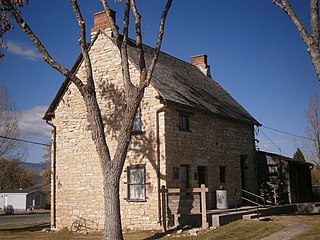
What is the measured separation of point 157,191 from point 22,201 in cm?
4320

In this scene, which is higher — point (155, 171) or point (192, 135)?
point (192, 135)

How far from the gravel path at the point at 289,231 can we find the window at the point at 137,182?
236 inches

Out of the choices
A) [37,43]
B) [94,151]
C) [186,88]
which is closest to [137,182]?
[94,151]

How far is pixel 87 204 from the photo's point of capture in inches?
776

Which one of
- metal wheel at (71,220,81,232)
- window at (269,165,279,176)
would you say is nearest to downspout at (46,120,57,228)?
metal wheel at (71,220,81,232)

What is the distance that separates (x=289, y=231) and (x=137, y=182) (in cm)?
689

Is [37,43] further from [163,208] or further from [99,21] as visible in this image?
[163,208]

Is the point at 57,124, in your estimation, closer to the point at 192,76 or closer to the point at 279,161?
the point at 192,76

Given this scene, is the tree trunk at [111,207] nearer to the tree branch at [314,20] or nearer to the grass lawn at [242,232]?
the grass lawn at [242,232]

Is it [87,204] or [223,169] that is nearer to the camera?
→ [87,204]

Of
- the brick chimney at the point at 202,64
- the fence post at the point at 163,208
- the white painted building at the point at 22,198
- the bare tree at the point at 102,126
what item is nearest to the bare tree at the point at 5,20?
the bare tree at the point at 102,126

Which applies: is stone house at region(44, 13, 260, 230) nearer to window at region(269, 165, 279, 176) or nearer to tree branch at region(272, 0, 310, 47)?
window at region(269, 165, 279, 176)

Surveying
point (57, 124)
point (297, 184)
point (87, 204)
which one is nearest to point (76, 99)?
point (57, 124)

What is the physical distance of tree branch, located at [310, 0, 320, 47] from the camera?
37.9ft
